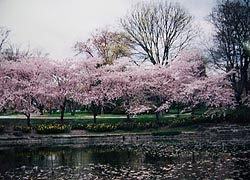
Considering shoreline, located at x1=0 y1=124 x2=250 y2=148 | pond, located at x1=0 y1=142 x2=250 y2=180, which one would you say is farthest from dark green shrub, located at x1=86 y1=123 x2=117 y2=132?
pond, located at x1=0 y1=142 x2=250 y2=180

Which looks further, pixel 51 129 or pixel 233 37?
pixel 233 37

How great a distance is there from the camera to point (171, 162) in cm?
2145

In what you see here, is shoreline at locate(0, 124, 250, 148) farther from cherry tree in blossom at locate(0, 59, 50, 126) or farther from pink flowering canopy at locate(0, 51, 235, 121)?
pink flowering canopy at locate(0, 51, 235, 121)

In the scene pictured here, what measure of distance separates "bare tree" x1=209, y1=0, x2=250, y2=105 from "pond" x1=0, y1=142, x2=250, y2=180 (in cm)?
1795

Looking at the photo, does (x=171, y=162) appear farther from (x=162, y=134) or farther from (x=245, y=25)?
(x=245, y=25)

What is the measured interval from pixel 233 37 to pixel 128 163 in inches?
1026

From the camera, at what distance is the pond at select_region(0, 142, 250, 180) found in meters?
17.7

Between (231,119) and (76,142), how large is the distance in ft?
50.6

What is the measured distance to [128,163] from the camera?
70.6ft

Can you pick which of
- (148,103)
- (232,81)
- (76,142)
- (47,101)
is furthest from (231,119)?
(47,101)

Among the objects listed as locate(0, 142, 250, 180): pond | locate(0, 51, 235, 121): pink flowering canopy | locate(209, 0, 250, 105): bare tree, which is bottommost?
locate(0, 142, 250, 180): pond

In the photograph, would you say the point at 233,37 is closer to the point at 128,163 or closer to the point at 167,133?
the point at 167,133

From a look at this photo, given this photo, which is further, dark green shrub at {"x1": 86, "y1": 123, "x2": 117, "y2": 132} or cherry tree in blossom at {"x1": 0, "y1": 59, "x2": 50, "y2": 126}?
cherry tree in blossom at {"x1": 0, "y1": 59, "x2": 50, "y2": 126}

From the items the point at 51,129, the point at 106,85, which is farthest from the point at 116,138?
the point at 106,85
